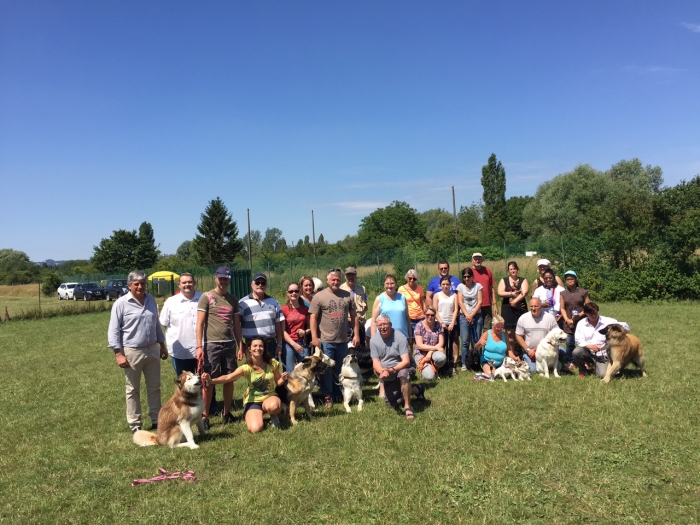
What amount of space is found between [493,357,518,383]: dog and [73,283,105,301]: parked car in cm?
3427

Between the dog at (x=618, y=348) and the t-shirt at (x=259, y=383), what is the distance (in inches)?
183

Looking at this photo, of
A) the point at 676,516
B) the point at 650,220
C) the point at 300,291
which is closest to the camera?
the point at 676,516

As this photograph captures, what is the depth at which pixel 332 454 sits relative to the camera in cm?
486

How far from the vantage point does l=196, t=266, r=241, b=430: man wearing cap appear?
569 cm

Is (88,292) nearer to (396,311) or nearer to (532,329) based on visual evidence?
(396,311)

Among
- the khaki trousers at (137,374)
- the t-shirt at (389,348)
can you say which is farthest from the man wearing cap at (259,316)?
the t-shirt at (389,348)

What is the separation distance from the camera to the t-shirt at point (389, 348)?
6.27m

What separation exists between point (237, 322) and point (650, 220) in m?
21.8

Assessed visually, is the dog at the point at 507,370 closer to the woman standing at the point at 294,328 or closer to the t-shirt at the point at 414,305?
the t-shirt at the point at 414,305

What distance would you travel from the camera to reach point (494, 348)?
25.0 ft

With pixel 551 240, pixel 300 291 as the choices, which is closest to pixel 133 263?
pixel 551 240

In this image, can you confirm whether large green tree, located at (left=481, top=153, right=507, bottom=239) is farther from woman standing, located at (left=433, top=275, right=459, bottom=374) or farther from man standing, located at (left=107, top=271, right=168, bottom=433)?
man standing, located at (left=107, top=271, right=168, bottom=433)

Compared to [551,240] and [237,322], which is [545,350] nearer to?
[237,322]

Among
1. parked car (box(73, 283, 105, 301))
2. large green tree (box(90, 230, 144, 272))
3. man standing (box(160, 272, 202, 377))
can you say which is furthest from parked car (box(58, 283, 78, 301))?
man standing (box(160, 272, 202, 377))
